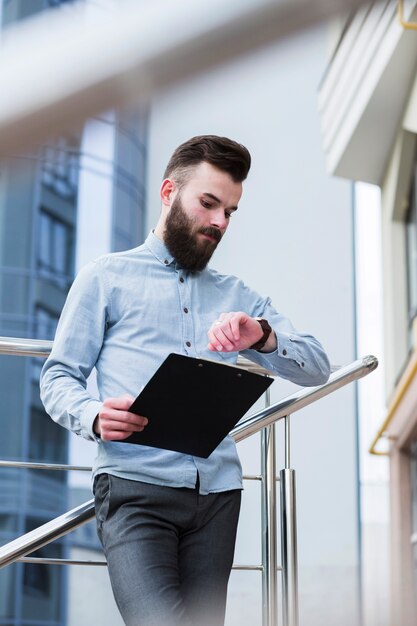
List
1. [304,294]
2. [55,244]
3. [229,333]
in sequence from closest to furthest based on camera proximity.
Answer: [229,333] < [304,294] < [55,244]

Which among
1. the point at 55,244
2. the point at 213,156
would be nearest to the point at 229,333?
the point at 213,156

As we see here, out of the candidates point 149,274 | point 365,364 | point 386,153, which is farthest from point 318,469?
point 386,153

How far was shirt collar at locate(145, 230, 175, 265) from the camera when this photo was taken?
1.43 m

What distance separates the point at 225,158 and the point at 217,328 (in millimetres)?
310

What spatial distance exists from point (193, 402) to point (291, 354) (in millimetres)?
311

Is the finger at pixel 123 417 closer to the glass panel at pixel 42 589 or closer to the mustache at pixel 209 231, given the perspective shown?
the mustache at pixel 209 231

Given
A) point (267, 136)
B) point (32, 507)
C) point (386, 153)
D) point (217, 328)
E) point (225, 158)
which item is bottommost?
point (32, 507)

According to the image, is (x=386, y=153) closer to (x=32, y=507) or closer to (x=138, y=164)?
(x=138, y=164)

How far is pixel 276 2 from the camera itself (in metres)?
0.15

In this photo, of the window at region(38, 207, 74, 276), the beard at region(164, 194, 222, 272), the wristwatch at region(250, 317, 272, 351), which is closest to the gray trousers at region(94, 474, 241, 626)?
the wristwatch at region(250, 317, 272, 351)

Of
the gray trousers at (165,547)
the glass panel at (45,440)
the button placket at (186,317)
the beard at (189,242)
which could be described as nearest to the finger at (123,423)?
the gray trousers at (165,547)

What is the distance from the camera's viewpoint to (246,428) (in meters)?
1.63

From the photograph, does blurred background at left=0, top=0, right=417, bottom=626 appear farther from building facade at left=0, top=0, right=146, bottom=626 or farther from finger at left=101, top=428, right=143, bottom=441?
finger at left=101, top=428, right=143, bottom=441

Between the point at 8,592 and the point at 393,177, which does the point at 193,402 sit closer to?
the point at 393,177
